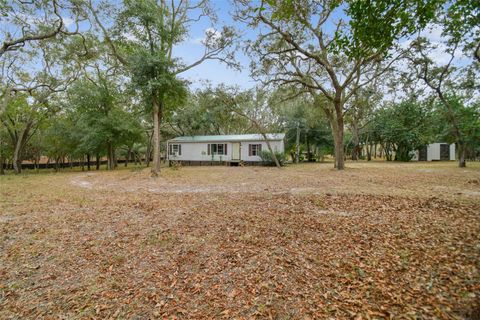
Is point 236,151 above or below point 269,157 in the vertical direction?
above

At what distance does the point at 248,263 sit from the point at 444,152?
36189mm

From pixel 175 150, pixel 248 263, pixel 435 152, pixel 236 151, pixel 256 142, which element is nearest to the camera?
pixel 248 263

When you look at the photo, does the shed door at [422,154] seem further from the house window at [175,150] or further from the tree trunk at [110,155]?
the tree trunk at [110,155]

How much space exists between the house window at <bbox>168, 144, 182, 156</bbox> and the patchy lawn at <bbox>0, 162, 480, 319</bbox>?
67.9 ft

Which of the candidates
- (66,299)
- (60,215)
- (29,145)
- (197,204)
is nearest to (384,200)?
(197,204)

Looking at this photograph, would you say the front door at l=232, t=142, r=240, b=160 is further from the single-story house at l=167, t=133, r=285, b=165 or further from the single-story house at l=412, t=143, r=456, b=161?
the single-story house at l=412, t=143, r=456, b=161

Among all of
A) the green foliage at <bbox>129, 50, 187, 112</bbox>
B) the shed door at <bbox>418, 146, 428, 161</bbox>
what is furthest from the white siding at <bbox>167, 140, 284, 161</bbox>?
the shed door at <bbox>418, 146, 428, 161</bbox>

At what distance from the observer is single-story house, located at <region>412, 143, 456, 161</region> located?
93.7 ft

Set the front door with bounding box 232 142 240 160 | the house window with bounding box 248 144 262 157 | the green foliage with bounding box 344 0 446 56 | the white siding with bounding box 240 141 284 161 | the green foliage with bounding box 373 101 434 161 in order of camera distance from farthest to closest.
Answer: the green foliage with bounding box 373 101 434 161 → the front door with bounding box 232 142 240 160 → the house window with bounding box 248 144 262 157 → the white siding with bounding box 240 141 284 161 → the green foliage with bounding box 344 0 446 56

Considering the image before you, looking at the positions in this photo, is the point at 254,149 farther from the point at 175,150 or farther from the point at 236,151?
the point at 175,150

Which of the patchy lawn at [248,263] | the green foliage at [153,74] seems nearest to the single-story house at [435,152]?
the patchy lawn at [248,263]

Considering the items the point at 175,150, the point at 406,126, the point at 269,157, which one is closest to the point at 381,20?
the point at 269,157

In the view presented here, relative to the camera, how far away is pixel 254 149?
23547 millimetres

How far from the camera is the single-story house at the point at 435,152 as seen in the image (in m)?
28.6
